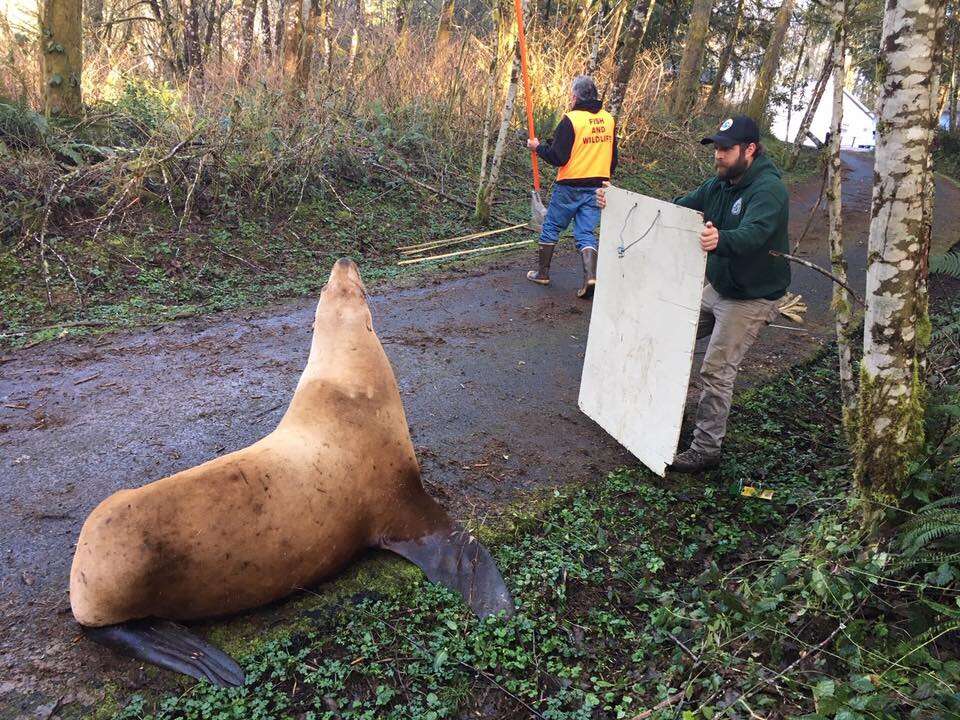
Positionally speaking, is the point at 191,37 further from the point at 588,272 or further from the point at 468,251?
the point at 588,272

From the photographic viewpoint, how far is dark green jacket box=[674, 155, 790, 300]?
169 inches

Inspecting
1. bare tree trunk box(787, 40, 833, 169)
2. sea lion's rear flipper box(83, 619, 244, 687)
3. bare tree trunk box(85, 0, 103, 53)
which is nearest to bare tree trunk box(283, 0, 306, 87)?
bare tree trunk box(85, 0, 103, 53)

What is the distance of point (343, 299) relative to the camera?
4.11 meters

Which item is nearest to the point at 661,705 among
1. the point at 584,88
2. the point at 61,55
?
the point at 584,88

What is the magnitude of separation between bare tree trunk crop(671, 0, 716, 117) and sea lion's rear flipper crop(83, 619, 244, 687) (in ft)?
60.9

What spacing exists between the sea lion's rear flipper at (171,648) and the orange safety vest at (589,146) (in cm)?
651

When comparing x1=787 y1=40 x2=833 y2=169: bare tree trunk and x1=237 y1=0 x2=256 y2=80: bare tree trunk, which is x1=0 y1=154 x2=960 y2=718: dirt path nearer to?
x1=237 y1=0 x2=256 y2=80: bare tree trunk

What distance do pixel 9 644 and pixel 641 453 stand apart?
3.66m

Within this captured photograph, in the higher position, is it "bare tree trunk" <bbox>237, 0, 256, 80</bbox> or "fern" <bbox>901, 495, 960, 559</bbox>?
"bare tree trunk" <bbox>237, 0, 256, 80</bbox>

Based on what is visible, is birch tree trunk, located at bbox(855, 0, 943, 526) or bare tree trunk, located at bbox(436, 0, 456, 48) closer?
birch tree trunk, located at bbox(855, 0, 943, 526)

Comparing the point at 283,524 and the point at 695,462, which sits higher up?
the point at 283,524

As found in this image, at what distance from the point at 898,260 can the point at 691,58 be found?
17.8m

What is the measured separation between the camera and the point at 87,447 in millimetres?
4562

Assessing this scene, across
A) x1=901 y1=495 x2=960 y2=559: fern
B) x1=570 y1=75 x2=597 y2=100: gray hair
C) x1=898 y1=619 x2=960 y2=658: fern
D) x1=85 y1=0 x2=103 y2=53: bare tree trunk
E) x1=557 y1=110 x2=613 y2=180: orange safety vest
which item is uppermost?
x1=85 y1=0 x2=103 y2=53: bare tree trunk
